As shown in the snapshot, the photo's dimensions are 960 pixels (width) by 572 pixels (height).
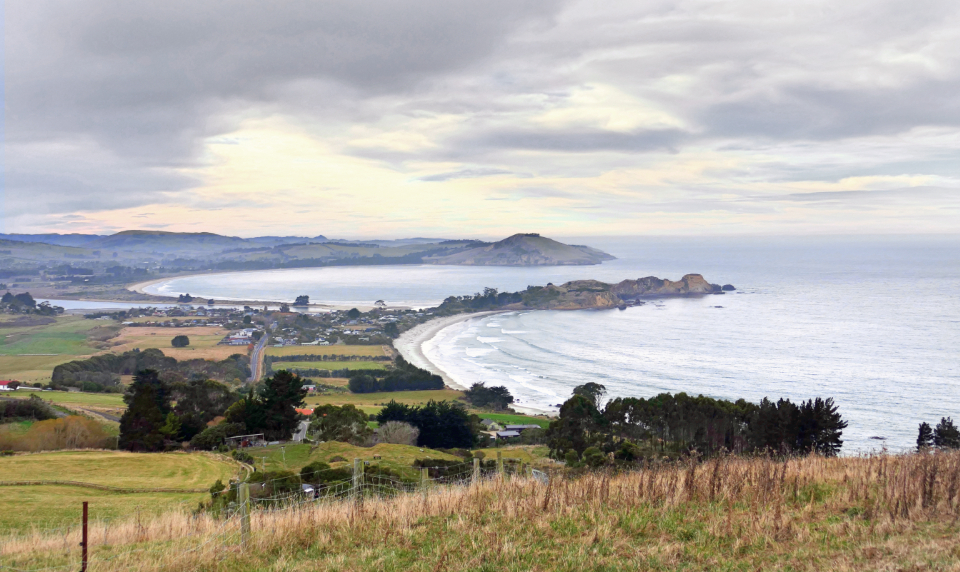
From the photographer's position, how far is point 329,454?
798 inches

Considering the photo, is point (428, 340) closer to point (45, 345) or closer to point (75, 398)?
point (75, 398)

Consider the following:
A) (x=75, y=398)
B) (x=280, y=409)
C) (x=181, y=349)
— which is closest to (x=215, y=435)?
(x=280, y=409)

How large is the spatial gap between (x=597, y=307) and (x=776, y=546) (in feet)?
294

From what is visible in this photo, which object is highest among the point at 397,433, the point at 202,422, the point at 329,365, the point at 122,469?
the point at 122,469

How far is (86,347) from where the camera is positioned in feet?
204

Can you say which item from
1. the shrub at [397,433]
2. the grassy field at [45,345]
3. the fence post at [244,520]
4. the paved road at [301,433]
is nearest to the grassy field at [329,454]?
the paved road at [301,433]

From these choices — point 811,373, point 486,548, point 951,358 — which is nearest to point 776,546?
point 486,548

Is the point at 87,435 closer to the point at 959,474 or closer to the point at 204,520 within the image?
the point at 204,520

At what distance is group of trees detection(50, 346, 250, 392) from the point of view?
45719 millimetres

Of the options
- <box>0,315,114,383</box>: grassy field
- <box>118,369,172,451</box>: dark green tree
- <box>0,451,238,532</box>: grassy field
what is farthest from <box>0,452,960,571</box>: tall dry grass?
<box>0,315,114,383</box>: grassy field

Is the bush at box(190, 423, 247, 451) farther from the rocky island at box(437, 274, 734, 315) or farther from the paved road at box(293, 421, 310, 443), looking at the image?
the rocky island at box(437, 274, 734, 315)

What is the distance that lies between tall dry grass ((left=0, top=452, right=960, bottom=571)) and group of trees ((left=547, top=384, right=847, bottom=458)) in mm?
16971

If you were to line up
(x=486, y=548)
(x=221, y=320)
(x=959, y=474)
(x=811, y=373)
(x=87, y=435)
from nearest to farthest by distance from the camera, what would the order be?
(x=486, y=548) → (x=959, y=474) → (x=87, y=435) → (x=811, y=373) → (x=221, y=320)

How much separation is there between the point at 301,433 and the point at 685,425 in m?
16.6
